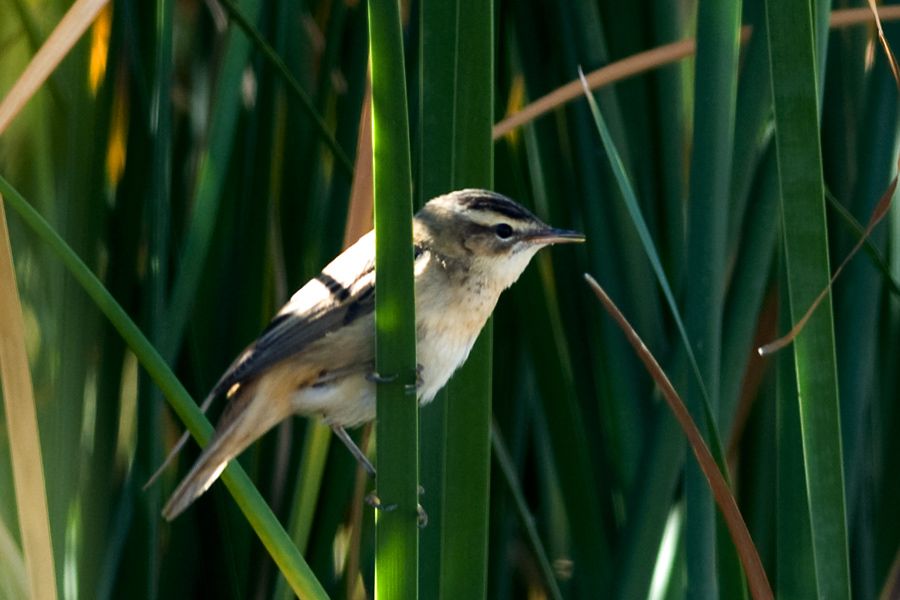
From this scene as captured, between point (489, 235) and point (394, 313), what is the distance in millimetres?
775

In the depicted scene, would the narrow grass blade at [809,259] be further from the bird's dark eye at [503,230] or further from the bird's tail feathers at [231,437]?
the bird's tail feathers at [231,437]

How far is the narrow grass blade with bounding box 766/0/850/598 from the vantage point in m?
1.50

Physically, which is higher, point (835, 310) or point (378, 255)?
point (378, 255)

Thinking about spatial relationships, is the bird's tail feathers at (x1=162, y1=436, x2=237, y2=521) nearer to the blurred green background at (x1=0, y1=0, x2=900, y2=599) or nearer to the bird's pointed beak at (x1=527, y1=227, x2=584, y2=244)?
the blurred green background at (x1=0, y1=0, x2=900, y2=599)

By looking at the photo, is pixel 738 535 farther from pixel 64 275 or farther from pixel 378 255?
pixel 64 275

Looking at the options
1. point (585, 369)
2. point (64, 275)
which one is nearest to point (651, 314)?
point (585, 369)

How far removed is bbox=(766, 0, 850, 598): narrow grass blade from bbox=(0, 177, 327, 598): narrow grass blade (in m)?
0.62

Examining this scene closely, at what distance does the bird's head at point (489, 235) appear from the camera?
2.08 meters

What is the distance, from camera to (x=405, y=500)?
139 centimetres

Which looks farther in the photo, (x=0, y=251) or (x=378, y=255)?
(x=0, y=251)

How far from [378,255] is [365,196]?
63 cm

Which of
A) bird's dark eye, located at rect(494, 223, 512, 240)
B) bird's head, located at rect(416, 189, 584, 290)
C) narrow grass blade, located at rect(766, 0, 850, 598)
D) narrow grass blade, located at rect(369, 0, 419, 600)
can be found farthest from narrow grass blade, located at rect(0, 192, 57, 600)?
narrow grass blade, located at rect(766, 0, 850, 598)

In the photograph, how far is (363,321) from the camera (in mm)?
2104

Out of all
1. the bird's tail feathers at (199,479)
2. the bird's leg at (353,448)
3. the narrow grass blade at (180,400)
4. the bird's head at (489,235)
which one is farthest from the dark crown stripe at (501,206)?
the narrow grass blade at (180,400)
